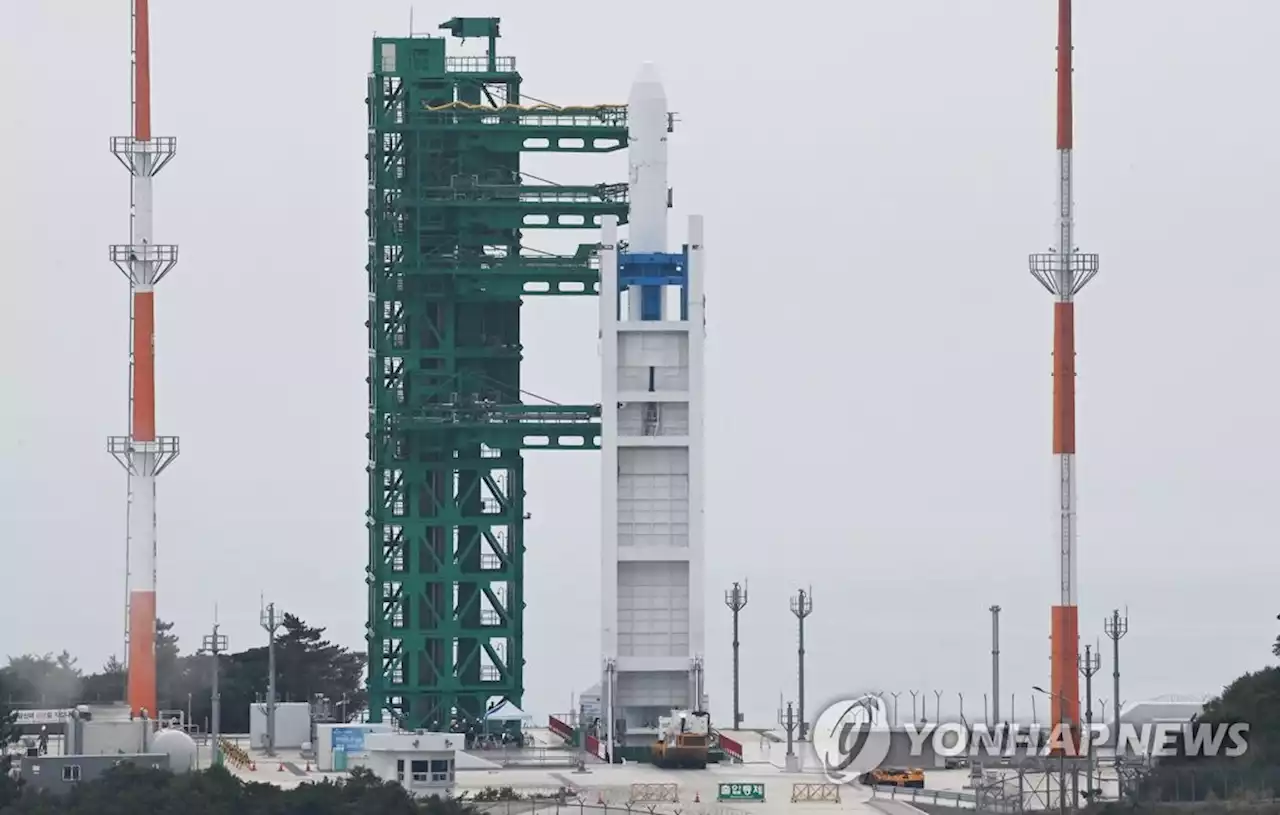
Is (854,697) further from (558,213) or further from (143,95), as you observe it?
(143,95)

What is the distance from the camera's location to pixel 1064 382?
124 metres

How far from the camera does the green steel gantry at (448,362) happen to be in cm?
13600

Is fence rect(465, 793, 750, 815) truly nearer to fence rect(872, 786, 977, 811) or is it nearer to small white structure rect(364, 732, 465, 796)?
small white structure rect(364, 732, 465, 796)

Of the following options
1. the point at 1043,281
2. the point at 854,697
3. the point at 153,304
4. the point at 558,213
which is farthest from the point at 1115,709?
the point at 153,304

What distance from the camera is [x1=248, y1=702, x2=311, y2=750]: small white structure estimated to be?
13788cm

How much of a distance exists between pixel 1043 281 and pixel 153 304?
29089 mm

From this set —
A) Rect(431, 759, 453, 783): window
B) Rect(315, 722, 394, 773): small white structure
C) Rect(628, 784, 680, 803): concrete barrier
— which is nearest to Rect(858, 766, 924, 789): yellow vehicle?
Rect(628, 784, 680, 803): concrete barrier

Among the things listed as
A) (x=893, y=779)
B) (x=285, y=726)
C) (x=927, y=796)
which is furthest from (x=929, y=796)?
(x=285, y=726)

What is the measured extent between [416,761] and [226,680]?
34.4m

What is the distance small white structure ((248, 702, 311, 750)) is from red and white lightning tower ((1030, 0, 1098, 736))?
29.5 metres

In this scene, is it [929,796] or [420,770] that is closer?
[929,796]

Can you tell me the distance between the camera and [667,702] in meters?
134

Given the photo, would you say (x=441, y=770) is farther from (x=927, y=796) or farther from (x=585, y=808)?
(x=927, y=796)

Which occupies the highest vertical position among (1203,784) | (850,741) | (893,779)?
(850,741)
